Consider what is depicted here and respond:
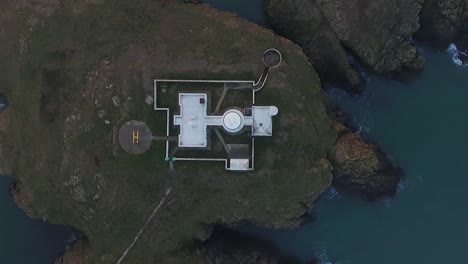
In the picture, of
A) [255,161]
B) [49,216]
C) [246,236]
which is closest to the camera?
[255,161]

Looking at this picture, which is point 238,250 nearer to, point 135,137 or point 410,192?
point 135,137

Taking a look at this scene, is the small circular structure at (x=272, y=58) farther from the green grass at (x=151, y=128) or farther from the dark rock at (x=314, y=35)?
the dark rock at (x=314, y=35)

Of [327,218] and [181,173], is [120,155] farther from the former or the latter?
[327,218]

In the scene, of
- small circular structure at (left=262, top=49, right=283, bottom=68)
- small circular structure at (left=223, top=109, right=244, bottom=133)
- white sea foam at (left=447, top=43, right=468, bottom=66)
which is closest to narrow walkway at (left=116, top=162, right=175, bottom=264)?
small circular structure at (left=223, top=109, right=244, bottom=133)

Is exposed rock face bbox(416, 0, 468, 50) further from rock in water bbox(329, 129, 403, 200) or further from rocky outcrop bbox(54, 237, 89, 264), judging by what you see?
rocky outcrop bbox(54, 237, 89, 264)

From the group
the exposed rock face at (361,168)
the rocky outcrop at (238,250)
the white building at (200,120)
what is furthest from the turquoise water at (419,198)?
the white building at (200,120)

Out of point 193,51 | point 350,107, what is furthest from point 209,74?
point 350,107

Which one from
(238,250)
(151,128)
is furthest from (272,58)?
(238,250)
